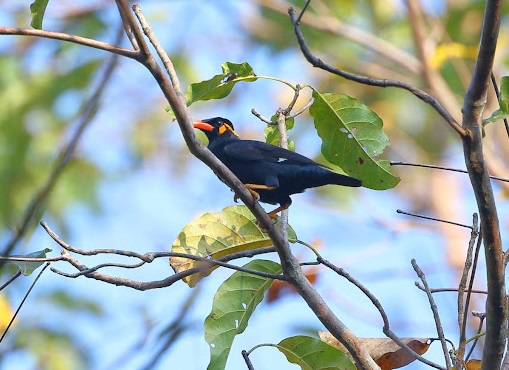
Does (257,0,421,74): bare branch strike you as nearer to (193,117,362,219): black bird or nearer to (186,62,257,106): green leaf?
(193,117,362,219): black bird

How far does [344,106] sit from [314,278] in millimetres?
2118

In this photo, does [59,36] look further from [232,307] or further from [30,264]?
[232,307]

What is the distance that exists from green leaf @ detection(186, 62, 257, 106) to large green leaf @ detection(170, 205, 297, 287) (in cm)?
50

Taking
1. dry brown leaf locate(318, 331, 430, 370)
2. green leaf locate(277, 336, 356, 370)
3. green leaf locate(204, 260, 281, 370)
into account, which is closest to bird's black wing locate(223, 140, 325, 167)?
green leaf locate(204, 260, 281, 370)

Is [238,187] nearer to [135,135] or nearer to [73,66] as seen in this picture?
[73,66]

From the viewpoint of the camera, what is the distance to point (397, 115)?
11.9 metres

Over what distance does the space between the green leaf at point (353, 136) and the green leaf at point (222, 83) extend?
0.30m

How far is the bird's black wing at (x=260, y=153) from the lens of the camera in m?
3.96

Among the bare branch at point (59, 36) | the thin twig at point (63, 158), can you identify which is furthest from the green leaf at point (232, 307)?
the thin twig at point (63, 158)

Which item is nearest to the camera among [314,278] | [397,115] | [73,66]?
[314,278]

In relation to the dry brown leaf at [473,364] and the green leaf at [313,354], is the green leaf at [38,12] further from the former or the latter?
the dry brown leaf at [473,364]

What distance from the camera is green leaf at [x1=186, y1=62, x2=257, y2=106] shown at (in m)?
3.26

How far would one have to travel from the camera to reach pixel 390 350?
3.00m

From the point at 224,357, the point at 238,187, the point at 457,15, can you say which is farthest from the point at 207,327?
the point at 457,15
